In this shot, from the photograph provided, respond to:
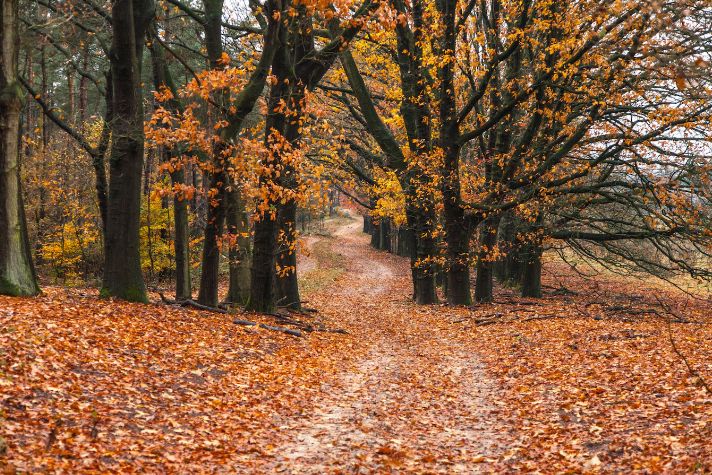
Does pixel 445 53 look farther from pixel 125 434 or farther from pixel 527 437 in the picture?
pixel 125 434

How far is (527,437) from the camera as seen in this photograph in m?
7.27

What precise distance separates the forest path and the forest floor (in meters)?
0.04

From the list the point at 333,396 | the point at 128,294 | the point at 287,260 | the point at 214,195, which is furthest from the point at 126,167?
the point at 333,396

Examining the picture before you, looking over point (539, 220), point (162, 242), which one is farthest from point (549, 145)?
point (162, 242)

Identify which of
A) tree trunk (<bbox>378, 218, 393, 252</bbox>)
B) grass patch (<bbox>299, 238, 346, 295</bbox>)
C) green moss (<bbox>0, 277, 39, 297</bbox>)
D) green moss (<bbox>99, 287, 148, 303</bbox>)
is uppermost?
green moss (<bbox>0, 277, 39, 297</bbox>)

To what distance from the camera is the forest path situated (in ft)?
21.7

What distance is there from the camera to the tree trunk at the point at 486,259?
19703 millimetres

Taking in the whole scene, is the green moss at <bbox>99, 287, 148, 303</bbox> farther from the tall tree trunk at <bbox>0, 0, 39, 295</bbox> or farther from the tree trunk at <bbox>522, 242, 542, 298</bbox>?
the tree trunk at <bbox>522, 242, 542, 298</bbox>

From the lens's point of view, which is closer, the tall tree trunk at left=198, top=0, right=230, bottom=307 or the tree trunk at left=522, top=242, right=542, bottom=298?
the tall tree trunk at left=198, top=0, right=230, bottom=307

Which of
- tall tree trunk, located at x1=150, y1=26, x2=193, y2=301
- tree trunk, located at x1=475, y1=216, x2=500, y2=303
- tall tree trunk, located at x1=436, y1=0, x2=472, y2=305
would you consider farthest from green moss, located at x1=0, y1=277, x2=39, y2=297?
tree trunk, located at x1=475, y1=216, x2=500, y2=303

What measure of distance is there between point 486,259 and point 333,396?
37.0ft

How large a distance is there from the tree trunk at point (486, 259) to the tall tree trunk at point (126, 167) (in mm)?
11259

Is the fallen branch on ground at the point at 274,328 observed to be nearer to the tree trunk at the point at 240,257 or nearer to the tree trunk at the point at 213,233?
the tree trunk at the point at 213,233

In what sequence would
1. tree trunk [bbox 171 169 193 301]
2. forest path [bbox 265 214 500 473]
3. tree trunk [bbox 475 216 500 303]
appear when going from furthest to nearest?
tree trunk [bbox 475 216 500 303]
tree trunk [bbox 171 169 193 301]
forest path [bbox 265 214 500 473]
